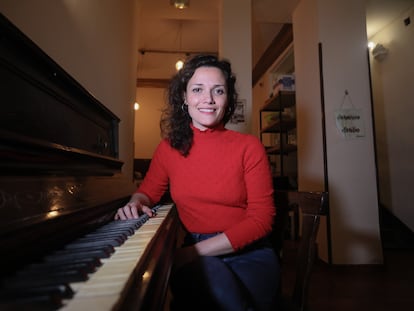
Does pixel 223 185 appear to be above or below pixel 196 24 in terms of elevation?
below

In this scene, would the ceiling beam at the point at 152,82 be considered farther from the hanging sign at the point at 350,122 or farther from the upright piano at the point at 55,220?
the upright piano at the point at 55,220

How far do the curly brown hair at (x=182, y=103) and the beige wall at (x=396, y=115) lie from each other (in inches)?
122

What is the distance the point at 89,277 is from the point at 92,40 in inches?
58.1

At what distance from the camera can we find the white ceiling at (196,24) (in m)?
2.89

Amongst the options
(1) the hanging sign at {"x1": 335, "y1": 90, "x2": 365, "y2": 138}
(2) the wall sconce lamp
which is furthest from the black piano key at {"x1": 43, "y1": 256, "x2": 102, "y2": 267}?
(2) the wall sconce lamp

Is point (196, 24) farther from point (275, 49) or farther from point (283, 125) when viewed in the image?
point (283, 125)

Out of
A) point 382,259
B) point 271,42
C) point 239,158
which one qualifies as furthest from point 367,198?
point 271,42

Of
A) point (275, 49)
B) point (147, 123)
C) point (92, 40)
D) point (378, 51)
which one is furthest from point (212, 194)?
point (147, 123)

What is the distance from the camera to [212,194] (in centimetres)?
90

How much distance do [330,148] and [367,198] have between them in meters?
0.52

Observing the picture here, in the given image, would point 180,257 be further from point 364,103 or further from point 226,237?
point 364,103

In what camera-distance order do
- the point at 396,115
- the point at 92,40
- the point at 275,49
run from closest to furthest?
the point at 92,40, the point at 396,115, the point at 275,49

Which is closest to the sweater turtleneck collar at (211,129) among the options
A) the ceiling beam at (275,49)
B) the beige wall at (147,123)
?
the ceiling beam at (275,49)

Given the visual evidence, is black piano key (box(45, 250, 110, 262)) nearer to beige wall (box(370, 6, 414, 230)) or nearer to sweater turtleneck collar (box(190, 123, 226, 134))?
sweater turtleneck collar (box(190, 123, 226, 134))
